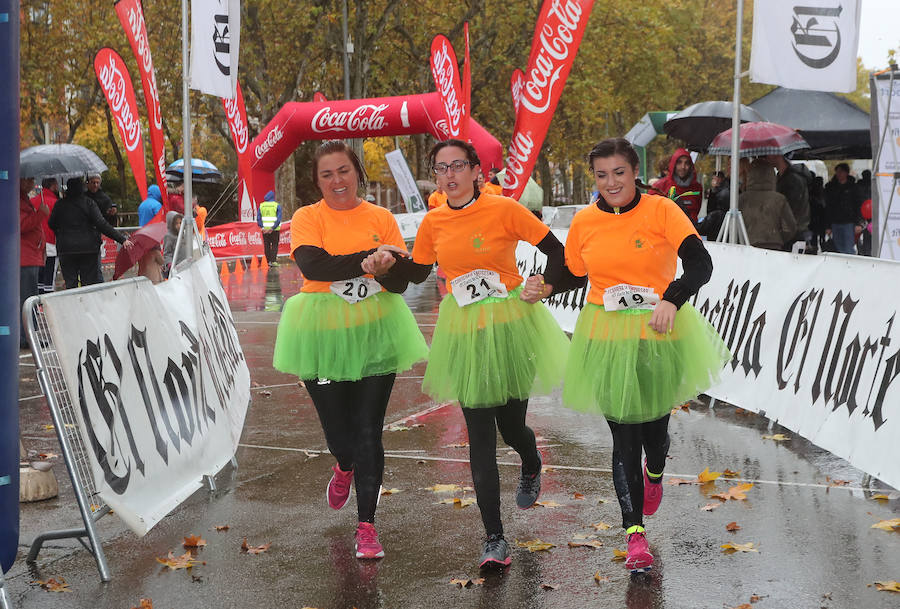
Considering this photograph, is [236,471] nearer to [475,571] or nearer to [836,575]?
[475,571]

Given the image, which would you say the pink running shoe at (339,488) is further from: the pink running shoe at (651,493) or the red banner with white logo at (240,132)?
the red banner with white logo at (240,132)

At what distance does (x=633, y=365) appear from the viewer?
16.5 ft

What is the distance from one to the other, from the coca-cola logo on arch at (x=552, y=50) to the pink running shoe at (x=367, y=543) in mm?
8151

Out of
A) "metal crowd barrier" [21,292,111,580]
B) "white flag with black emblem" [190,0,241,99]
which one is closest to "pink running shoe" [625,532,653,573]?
"metal crowd barrier" [21,292,111,580]

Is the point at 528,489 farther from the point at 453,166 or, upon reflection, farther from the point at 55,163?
the point at 55,163

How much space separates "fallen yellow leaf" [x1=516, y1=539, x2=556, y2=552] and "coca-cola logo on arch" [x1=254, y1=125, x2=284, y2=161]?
2059 cm

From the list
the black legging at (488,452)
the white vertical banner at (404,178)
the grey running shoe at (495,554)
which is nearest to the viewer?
the grey running shoe at (495,554)

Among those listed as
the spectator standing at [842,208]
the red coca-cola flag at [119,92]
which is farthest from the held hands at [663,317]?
the spectator standing at [842,208]

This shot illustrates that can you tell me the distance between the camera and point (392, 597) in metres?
4.74

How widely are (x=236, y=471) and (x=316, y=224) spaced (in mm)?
2246

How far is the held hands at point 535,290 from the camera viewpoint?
5141mm

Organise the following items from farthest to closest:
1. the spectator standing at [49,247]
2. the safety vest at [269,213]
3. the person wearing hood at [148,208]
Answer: the safety vest at [269,213], the person wearing hood at [148,208], the spectator standing at [49,247]

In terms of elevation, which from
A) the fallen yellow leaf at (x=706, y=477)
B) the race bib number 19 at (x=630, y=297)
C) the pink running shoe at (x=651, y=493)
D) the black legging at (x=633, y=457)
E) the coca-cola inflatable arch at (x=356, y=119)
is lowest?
the fallen yellow leaf at (x=706, y=477)

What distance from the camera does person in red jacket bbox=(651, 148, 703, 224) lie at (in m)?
13.2
